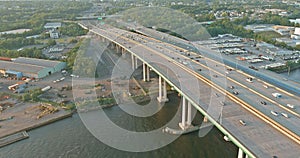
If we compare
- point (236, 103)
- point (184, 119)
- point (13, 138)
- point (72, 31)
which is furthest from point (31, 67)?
point (72, 31)

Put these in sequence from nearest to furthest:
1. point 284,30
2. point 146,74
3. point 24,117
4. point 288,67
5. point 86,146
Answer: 1. point 86,146
2. point 24,117
3. point 146,74
4. point 288,67
5. point 284,30

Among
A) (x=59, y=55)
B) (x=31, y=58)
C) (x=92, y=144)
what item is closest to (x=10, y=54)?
(x=31, y=58)

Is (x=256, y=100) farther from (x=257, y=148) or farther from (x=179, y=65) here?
(x=179, y=65)

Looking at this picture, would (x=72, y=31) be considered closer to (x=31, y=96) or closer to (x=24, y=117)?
(x=31, y=96)

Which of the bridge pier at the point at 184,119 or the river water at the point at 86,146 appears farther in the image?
the bridge pier at the point at 184,119

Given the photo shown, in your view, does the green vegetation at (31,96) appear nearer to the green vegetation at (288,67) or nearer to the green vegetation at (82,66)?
the green vegetation at (82,66)

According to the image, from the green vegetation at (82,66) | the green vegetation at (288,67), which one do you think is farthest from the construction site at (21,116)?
the green vegetation at (288,67)

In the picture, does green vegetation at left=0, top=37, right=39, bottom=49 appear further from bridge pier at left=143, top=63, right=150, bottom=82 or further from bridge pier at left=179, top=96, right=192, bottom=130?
bridge pier at left=179, top=96, right=192, bottom=130
